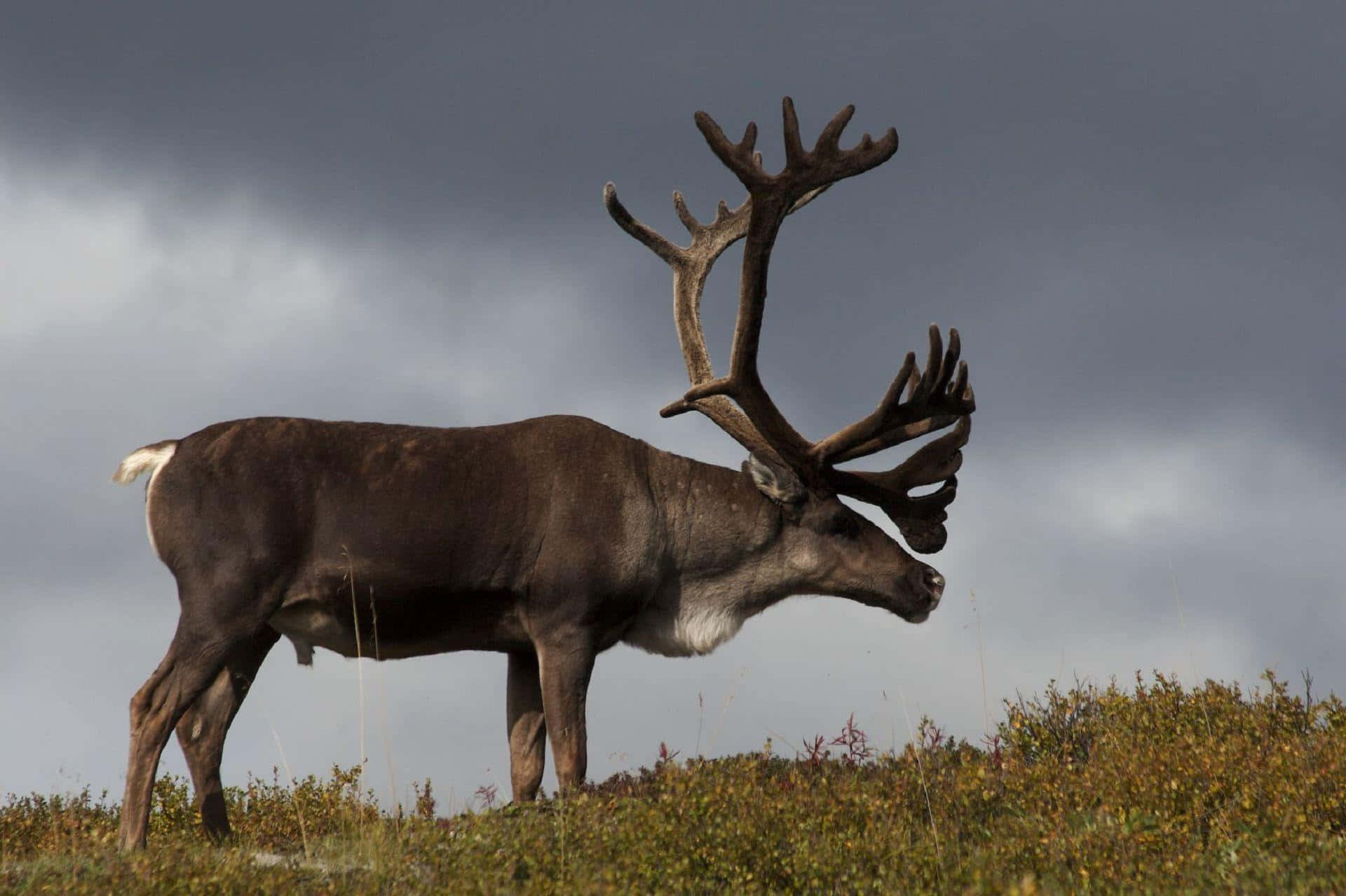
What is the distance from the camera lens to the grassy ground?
6.47m

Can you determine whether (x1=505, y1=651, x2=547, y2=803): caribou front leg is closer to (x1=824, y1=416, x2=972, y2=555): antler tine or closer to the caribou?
the caribou

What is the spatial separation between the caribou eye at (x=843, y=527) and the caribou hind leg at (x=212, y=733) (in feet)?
13.8

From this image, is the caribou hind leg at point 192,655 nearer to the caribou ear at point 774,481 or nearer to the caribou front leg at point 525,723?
the caribou front leg at point 525,723

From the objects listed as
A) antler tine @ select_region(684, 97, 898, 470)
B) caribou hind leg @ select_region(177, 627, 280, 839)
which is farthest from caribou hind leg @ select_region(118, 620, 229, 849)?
antler tine @ select_region(684, 97, 898, 470)

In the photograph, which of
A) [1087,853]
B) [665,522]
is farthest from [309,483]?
[1087,853]

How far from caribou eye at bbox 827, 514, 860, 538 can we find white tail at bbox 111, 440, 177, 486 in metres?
4.73

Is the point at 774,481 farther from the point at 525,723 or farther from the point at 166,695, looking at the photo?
the point at 166,695

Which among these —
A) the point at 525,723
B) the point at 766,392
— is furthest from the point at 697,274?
the point at 525,723

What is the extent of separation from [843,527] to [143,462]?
5.02 m

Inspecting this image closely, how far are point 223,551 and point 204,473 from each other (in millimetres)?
577

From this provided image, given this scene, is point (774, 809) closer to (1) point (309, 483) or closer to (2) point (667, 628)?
(2) point (667, 628)

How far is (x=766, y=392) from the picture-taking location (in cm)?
1044

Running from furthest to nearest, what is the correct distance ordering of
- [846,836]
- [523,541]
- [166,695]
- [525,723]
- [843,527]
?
1. [843,527]
2. [525,723]
3. [523,541]
4. [166,695]
5. [846,836]

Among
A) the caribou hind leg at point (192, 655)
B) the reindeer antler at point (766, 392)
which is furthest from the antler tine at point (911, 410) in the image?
the caribou hind leg at point (192, 655)
